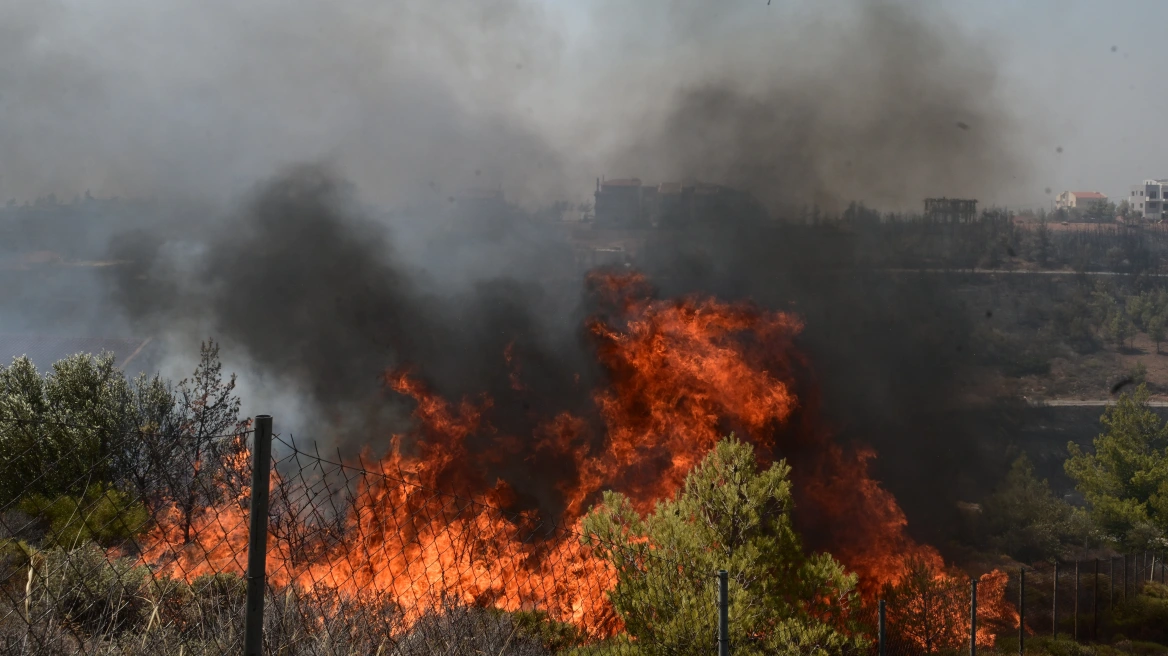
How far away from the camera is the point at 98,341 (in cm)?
3678

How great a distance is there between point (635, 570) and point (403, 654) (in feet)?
10.7

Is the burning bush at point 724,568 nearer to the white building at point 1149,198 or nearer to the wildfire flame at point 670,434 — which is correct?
the wildfire flame at point 670,434

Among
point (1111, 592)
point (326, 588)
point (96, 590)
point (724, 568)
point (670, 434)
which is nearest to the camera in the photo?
point (96, 590)

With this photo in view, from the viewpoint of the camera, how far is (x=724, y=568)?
33.1 ft

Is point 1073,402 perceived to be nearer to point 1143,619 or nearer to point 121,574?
point 1143,619

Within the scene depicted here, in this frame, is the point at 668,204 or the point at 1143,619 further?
the point at 668,204

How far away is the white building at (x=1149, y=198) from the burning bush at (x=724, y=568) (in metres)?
110

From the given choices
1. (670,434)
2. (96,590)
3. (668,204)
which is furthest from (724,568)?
(668,204)

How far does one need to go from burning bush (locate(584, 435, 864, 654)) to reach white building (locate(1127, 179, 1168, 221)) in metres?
110

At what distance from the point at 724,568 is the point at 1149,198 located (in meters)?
124

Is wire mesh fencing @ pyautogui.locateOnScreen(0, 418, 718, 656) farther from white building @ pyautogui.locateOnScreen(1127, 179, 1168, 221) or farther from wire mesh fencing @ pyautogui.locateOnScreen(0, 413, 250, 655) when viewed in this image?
white building @ pyautogui.locateOnScreen(1127, 179, 1168, 221)

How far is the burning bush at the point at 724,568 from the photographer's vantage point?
399 inches

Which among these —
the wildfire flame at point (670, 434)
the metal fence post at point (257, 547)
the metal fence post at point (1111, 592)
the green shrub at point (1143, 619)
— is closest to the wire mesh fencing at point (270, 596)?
the metal fence post at point (257, 547)

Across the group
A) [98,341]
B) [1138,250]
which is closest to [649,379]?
[98,341]
